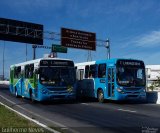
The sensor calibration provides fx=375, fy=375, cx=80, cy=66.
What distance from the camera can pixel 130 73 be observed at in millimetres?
23141

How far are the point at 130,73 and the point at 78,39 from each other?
66.7 feet

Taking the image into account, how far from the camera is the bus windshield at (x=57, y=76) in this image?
73.9 ft

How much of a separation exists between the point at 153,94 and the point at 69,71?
6.27 m

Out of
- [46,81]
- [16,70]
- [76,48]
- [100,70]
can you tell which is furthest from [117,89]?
[76,48]

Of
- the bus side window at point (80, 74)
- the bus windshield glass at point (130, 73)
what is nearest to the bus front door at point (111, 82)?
the bus windshield glass at point (130, 73)

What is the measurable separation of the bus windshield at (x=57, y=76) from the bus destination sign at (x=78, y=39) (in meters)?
18.8

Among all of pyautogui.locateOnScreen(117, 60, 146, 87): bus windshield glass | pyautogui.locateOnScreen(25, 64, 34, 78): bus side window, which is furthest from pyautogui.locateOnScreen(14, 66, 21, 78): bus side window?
pyautogui.locateOnScreen(117, 60, 146, 87): bus windshield glass

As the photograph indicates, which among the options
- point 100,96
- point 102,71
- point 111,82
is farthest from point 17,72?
point 111,82

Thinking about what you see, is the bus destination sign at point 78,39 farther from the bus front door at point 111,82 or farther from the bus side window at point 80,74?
the bus front door at point 111,82

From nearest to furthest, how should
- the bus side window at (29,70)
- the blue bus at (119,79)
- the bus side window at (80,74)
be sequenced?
the blue bus at (119,79) → the bus side window at (29,70) → the bus side window at (80,74)

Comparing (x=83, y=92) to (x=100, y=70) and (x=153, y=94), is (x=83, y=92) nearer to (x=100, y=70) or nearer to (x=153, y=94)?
(x=100, y=70)

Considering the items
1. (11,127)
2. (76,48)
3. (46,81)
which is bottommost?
(11,127)

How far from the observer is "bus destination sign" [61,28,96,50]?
41906 millimetres

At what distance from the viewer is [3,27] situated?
40500 millimetres
